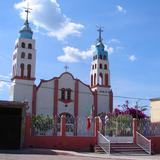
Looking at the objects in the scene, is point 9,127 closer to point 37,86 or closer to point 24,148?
point 24,148

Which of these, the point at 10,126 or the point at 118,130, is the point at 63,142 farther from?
the point at 118,130

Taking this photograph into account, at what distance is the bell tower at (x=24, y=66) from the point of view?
173ft

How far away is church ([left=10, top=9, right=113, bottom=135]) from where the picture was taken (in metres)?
52.8

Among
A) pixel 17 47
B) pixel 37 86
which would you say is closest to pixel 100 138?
pixel 37 86

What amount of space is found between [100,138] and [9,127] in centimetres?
603

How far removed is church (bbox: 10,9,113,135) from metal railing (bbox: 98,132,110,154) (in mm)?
25319

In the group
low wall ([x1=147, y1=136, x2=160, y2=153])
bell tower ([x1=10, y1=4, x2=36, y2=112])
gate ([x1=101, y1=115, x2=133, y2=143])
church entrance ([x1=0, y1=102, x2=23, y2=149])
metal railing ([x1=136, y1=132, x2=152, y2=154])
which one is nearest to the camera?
church entrance ([x1=0, y1=102, x2=23, y2=149])

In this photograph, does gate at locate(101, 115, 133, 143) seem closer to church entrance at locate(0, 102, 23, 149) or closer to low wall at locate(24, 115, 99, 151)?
low wall at locate(24, 115, 99, 151)

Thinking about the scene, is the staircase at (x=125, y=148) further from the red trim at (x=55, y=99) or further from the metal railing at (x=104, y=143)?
the red trim at (x=55, y=99)

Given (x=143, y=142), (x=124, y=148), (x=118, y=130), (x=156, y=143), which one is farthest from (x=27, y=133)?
(x=156, y=143)

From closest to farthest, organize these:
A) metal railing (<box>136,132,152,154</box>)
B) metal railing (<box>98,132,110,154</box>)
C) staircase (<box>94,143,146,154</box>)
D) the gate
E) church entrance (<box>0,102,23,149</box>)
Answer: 1. church entrance (<box>0,102,23,149</box>)
2. metal railing (<box>98,132,110,154</box>)
3. staircase (<box>94,143,146,154</box>)
4. metal railing (<box>136,132,152,154</box>)
5. the gate

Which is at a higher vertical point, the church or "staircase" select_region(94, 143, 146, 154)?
the church

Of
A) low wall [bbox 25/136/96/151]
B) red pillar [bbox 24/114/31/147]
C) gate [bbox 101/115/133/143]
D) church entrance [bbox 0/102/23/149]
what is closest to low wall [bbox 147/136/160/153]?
gate [bbox 101/115/133/143]

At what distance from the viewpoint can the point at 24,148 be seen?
25.4 metres
